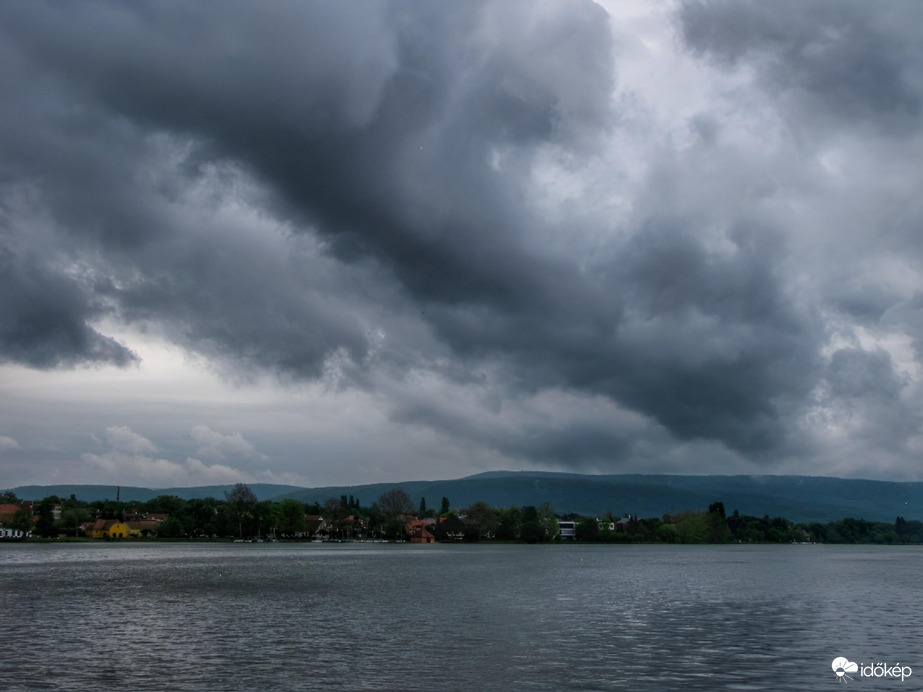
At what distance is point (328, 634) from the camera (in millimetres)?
51312

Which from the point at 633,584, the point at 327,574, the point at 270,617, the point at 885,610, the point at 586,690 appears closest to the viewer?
the point at 586,690

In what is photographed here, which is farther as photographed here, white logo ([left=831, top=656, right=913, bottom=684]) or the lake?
white logo ([left=831, top=656, right=913, bottom=684])

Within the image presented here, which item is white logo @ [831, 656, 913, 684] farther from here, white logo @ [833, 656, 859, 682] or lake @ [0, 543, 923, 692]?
lake @ [0, 543, 923, 692]

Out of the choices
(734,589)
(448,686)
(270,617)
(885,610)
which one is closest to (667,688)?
(448,686)

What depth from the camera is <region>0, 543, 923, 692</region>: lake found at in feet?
122

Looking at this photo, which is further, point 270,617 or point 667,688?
point 270,617

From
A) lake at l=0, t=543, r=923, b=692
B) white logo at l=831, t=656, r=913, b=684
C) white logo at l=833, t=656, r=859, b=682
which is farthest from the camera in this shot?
white logo at l=831, t=656, r=913, b=684

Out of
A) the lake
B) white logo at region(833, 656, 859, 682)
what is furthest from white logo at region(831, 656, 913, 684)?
the lake

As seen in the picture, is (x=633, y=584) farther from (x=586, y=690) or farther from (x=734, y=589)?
(x=586, y=690)

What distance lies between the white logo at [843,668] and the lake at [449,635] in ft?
1.36

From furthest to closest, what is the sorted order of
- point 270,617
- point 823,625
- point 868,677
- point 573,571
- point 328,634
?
point 573,571, point 270,617, point 823,625, point 328,634, point 868,677

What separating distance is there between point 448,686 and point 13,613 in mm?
42441

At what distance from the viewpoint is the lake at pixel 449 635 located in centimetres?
3725

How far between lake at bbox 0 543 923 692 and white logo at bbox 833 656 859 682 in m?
0.41
